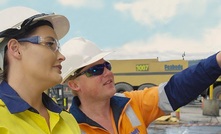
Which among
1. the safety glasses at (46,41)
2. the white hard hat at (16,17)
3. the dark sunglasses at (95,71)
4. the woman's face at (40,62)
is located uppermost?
the white hard hat at (16,17)

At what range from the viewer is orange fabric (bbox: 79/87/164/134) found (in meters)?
2.25

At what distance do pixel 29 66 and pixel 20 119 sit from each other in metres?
0.25

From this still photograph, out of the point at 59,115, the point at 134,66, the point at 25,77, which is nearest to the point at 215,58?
the point at 59,115

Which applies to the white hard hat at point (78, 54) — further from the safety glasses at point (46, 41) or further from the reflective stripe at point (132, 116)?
the safety glasses at point (46, 41)

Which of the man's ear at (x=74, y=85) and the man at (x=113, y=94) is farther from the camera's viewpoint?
the man's ear at (x=74, y=85)

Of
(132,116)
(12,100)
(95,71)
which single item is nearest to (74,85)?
(95,71)

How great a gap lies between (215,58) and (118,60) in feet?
41.9

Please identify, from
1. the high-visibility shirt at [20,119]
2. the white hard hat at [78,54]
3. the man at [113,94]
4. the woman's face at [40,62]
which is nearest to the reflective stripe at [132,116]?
the man at [113,94]

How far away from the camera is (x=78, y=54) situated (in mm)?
2537

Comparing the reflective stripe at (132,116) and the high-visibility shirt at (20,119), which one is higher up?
the high-visibility shirt at (20,119)

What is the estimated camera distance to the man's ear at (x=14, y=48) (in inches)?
62.1

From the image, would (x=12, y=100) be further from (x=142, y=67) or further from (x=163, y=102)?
(x=142, y=67)

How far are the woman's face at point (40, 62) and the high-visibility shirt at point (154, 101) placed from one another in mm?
734

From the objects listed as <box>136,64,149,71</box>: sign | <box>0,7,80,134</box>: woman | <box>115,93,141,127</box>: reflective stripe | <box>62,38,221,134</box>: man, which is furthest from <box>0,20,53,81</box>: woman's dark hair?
<box>136,64,149,71</box>: sign
